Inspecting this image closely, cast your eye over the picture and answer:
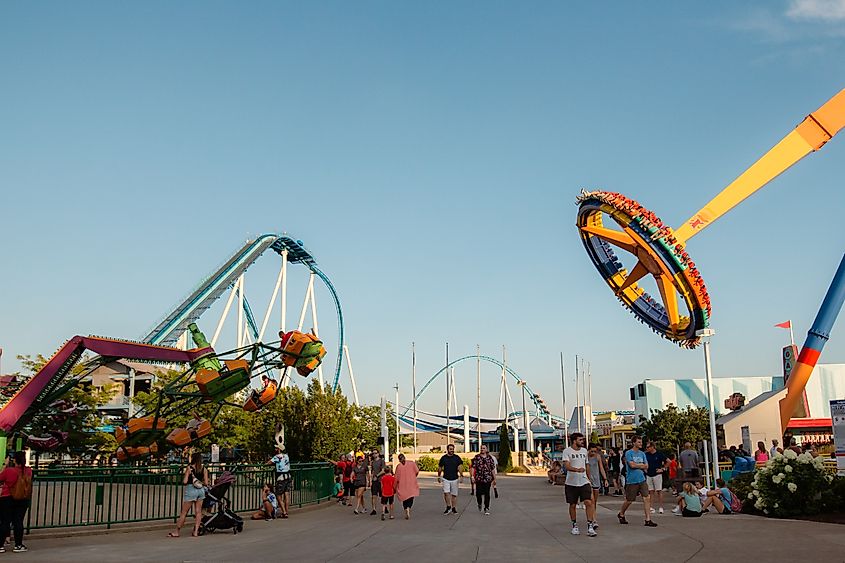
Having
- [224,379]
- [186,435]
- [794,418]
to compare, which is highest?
[224,379]

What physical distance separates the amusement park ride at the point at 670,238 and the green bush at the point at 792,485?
8.37m

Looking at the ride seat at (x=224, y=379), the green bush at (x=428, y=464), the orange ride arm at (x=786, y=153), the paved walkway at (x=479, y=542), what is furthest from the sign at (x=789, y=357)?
the ride seat at (x=224, y=379)

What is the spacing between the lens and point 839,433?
1531 centimetres

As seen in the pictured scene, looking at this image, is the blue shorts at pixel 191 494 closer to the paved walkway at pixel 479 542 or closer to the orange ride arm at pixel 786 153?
the paved walkway at pixel 479 542

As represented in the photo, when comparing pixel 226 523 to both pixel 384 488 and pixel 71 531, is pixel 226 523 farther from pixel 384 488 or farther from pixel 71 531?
pixel 384 488

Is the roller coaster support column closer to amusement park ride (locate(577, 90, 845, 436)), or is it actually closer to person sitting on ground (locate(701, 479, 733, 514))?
amusement park ride (locate(577, 90, 845, 436))

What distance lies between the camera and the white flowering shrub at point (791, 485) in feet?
47.5

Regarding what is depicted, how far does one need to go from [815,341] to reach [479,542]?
27.1m

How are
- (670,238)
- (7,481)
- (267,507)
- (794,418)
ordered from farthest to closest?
(794,418), (670,238), (267,507), (7,481)

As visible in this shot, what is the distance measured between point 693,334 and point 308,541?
15728 mm

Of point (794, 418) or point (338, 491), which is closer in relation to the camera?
point (338, 491)

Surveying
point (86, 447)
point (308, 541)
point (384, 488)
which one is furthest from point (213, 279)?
point (308, 541)

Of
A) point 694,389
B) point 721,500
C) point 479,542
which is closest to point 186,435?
point 479,542

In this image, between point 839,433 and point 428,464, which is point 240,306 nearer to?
point 428,464
